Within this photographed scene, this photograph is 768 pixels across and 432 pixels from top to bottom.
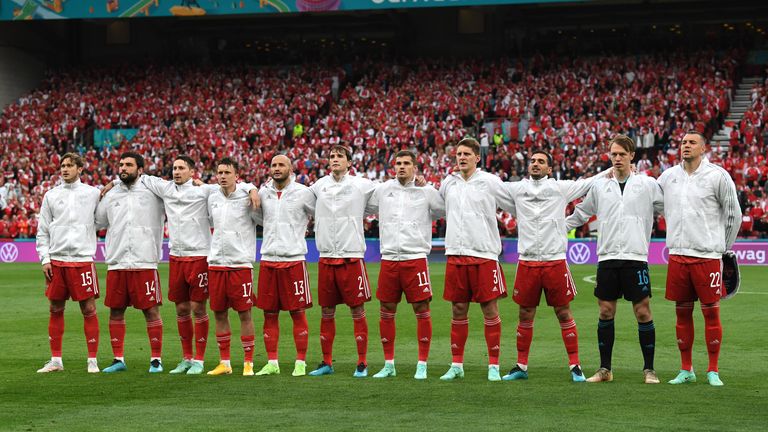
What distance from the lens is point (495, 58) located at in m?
46.8

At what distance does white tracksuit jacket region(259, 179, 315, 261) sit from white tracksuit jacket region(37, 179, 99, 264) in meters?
1.98

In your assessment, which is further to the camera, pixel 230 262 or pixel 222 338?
pixel 222 338

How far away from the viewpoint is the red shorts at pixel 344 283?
11.4 metres

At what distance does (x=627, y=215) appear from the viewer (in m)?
10.8

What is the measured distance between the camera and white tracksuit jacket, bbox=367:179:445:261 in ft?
36.9

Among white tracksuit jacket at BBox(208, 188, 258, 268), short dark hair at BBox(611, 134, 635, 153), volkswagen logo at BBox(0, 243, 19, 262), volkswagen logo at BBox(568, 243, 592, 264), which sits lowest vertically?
volkswagen logo at BBox(568, 243, 592, 264)

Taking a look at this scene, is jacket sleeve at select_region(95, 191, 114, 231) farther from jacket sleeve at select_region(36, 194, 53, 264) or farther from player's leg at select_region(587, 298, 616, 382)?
player's leg at select_region(587, 298, 616, 382)

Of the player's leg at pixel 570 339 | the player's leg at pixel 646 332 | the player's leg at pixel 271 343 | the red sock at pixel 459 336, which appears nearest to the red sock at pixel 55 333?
the player's leg at pixel 271 343

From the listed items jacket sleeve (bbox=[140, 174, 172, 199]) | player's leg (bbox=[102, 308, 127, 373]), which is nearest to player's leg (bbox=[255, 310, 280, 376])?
player's leg (bbox=[102, 308, 127, 373])

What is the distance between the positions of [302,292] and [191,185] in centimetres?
172

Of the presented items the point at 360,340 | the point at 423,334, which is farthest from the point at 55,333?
the point at 423,334

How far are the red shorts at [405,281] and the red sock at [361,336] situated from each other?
36cm

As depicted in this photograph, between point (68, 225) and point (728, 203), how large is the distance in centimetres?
689

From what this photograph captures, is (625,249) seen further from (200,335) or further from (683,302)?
(200,335)
